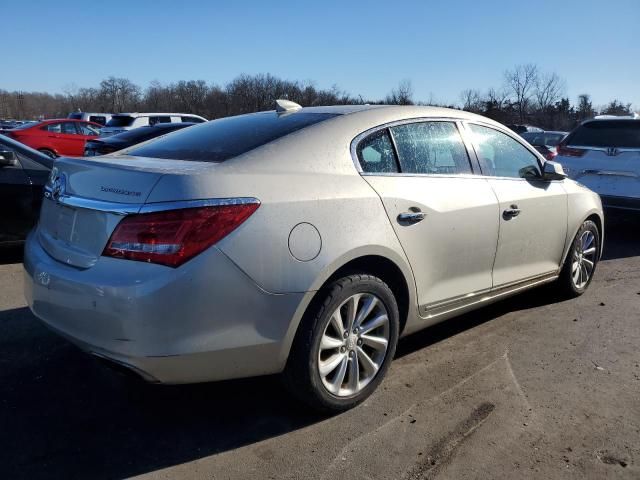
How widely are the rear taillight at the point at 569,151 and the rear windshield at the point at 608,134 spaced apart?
124 mm

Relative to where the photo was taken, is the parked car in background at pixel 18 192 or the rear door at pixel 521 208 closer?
the rear door at pixel 521 208

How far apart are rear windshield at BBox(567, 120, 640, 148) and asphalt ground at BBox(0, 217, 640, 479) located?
441 centimetres

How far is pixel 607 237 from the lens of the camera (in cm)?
826

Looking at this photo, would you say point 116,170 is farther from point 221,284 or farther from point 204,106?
point 204,106

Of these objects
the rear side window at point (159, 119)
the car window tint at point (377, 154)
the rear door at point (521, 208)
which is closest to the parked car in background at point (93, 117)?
the rear side window at point (159, 119)

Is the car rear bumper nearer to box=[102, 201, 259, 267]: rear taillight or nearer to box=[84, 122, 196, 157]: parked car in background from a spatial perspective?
box=[102, 201, 259, 267]: rear taillight

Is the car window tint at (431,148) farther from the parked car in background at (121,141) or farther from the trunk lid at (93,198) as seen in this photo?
the parked car in background at (121,141)

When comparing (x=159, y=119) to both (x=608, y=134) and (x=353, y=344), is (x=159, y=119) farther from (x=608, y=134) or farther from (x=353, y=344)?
(x=353, y=344)

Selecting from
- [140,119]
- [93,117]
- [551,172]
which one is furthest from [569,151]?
[93,117]

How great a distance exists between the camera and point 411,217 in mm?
3229

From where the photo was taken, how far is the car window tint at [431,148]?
3463 mm

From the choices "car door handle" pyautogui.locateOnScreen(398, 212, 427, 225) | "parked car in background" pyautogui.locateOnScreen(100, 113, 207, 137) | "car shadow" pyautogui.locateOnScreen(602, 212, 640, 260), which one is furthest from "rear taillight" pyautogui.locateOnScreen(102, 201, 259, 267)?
"parked car in background" pyautogui.locateOnScreen(100, 113, 207, 137)

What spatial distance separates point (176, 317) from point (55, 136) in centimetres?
1822

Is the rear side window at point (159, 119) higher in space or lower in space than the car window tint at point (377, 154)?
lower
